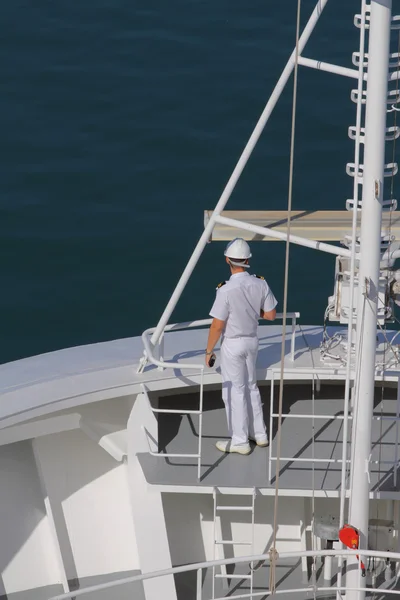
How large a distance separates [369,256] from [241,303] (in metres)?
1.45

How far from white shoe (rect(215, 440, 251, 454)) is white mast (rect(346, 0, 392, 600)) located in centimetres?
122

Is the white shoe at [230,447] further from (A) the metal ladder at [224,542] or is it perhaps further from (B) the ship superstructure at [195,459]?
(A) the metal ladder at [224,542]

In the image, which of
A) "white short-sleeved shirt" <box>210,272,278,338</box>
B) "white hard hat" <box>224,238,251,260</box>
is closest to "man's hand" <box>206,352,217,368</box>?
"white short-sleeved shirt" <box>210,272,278,338</box>

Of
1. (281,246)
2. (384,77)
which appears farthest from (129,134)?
(384,77)

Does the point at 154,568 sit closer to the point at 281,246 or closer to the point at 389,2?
the point at 389,2

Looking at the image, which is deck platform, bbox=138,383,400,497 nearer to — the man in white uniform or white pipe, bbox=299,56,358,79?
the man in white uniform

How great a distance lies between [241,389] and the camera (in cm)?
908

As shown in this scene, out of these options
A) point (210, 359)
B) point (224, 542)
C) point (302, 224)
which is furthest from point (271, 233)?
point (224, 542)

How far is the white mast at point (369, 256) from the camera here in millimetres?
7262

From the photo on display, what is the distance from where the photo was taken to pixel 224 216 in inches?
356

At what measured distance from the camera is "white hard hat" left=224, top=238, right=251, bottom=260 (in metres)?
8.78

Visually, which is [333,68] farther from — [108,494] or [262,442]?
[108,494]

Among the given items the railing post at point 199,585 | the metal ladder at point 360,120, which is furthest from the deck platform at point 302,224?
the railing post at point 199,585

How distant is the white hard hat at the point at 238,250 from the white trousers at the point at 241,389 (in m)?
0.60
